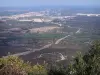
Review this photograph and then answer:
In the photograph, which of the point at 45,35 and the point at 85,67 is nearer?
the point at 85,67

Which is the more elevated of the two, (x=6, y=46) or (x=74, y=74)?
(x=74, y=74)

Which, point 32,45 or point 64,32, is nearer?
point 32,45

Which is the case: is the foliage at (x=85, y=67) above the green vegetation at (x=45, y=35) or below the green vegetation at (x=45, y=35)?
above

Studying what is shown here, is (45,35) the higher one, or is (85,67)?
(85,67)

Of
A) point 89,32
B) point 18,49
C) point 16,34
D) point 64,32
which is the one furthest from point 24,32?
point 18,49

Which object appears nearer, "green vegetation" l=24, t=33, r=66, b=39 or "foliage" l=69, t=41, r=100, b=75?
"foliage" l=69, t=41, r=100, b=75

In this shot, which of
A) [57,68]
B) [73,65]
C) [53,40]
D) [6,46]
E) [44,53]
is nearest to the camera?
[73,65]

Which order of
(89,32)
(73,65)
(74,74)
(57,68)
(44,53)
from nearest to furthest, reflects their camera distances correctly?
(74,74), (73,65), (57,68), (44,53), (89,32)

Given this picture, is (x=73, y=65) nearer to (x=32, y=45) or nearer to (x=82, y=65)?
(x=82, y=65)

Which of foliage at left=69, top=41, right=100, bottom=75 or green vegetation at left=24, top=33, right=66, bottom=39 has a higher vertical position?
foliage at left=69, top=41, right=100, bottom=75

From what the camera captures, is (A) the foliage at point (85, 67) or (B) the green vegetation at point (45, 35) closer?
(A) the foliage at point (85, 67)

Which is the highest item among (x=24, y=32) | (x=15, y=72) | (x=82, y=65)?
(x=82, y=65)
